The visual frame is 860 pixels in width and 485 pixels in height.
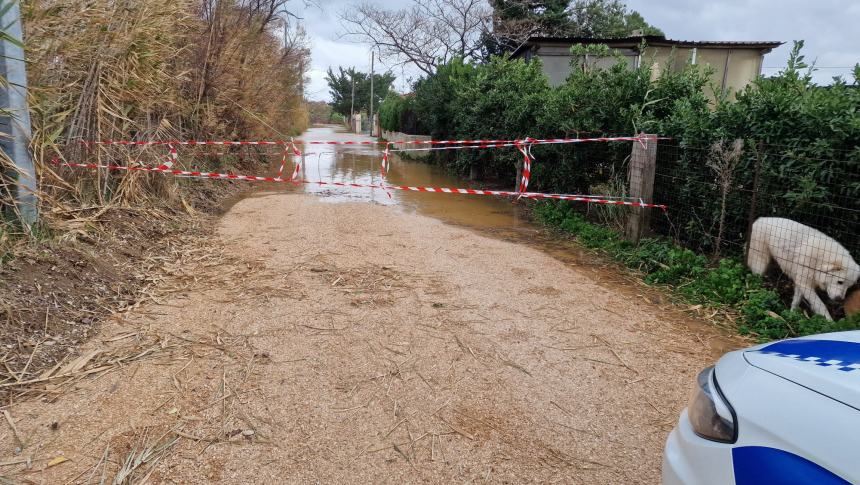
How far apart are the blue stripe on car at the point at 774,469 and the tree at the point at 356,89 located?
203 feet

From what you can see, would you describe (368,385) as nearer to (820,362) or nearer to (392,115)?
(820,362)

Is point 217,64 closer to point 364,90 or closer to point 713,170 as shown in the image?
point 713,170

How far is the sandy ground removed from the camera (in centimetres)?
281

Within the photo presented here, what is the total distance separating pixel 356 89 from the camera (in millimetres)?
66000

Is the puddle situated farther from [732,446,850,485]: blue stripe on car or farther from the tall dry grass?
[732,446,850,485]: blue stripe on car

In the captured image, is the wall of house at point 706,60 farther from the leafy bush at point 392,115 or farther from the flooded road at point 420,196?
the leafy bush at point 392,115

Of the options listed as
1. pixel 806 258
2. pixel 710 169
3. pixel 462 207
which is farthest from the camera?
pixel 462 207

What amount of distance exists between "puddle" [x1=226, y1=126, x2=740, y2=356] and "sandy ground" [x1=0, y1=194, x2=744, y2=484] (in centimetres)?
26

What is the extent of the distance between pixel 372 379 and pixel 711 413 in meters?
2.29

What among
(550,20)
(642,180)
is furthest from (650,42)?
(642,180)

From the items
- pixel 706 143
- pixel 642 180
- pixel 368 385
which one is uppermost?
pixel 706 143

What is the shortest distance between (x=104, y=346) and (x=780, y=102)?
6.14 metres

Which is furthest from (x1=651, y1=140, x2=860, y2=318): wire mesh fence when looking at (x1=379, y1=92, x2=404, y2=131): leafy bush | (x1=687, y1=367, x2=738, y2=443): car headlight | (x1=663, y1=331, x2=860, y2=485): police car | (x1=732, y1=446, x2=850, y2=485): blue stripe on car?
(x1=379, y1=92, x2=404, y2=131): leafy bush

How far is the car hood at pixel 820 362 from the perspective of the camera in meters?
1.46
